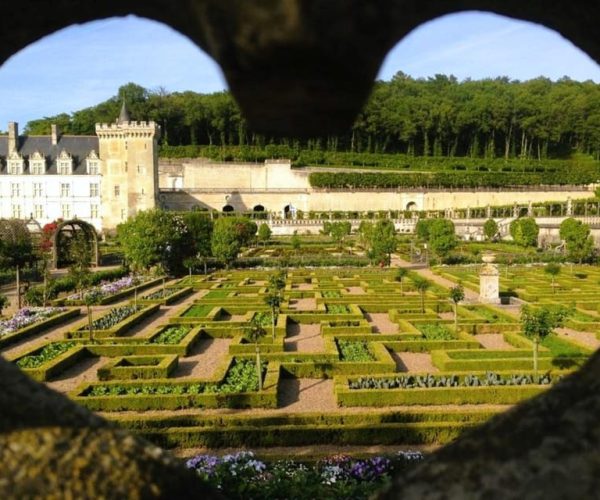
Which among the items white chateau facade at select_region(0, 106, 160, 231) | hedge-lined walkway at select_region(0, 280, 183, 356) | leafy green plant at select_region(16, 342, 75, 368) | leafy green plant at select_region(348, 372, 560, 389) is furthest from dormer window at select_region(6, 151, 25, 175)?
leafy green plant at select_region(348, 372, 560, 389)

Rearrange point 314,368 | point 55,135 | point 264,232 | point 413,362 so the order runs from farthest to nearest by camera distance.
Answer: point 55,135, point 264,232, point 413,362, point 314,368

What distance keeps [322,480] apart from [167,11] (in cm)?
603

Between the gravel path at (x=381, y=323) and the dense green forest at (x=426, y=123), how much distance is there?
56.0 meters

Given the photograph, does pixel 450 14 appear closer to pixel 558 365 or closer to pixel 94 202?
pixel 558 365

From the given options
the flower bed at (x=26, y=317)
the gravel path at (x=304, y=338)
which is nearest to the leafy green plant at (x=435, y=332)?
the gravel path at (x=304, y=338)

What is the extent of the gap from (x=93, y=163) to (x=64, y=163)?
7.72 ft

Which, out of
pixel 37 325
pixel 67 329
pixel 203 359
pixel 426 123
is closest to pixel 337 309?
pixel 203 359

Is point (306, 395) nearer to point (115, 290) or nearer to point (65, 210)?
point (115, 290)

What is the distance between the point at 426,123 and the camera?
251ft

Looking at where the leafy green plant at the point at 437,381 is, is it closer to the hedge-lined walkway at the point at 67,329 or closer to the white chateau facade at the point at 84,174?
the hedge-lined walkway at the point at 67,329

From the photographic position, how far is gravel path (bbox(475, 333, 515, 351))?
1348cm

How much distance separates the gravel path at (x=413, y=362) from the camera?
38.6ft

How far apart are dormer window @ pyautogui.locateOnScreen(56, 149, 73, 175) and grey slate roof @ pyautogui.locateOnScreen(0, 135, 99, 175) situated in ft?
1.31

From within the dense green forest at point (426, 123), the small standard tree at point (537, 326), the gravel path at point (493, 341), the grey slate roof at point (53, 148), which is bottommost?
the gravel path at point (493, 341)
